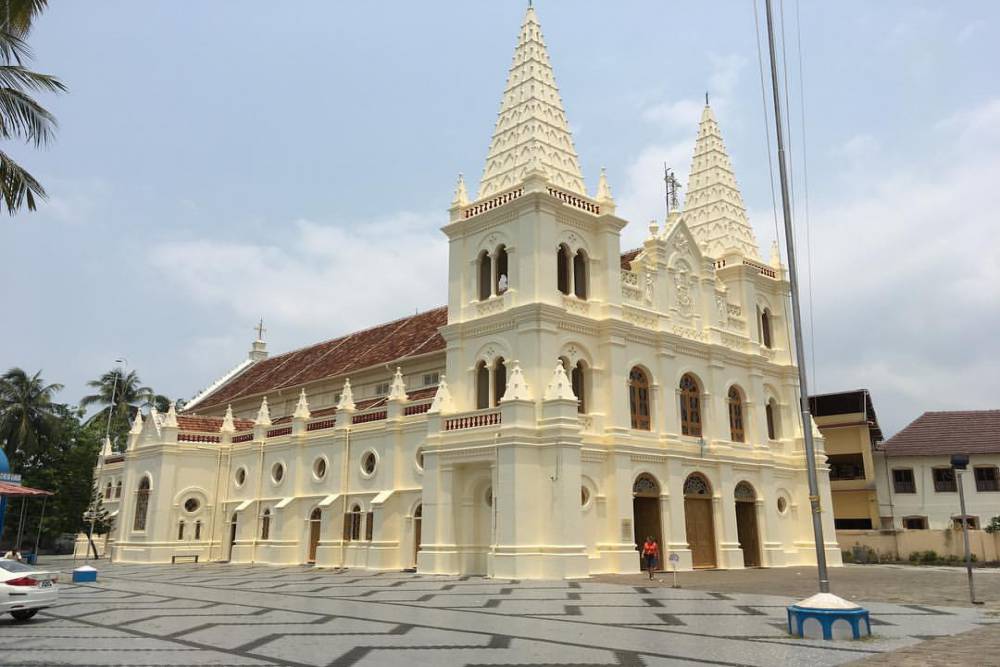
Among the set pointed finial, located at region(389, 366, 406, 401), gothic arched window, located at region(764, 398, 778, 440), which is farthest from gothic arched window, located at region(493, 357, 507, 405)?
gothic arched window, located at region(764, 398, 778, 440)

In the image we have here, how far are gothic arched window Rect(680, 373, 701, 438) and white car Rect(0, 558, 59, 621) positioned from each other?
22526 mm

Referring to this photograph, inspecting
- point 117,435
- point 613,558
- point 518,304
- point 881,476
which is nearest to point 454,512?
point 613,558

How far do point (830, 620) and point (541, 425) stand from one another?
14142 mm

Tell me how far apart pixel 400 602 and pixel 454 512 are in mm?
8593

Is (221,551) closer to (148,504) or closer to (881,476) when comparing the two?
(148,504)

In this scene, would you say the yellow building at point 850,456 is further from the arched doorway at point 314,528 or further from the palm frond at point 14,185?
the palm frond at point 14,185

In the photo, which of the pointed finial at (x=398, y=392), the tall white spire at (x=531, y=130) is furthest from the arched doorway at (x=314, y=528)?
the tall white spire at (x=531, y=130)

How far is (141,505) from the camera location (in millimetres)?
38750

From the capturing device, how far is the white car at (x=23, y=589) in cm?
1409

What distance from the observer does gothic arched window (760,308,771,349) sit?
37100 mm

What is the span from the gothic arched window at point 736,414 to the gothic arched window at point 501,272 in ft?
36.7

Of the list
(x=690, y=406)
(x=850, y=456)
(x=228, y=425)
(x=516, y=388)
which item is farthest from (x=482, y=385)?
(x=850, y=456)

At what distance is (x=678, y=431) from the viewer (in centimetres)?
2998

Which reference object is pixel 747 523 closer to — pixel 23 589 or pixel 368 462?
pixel 368 462
